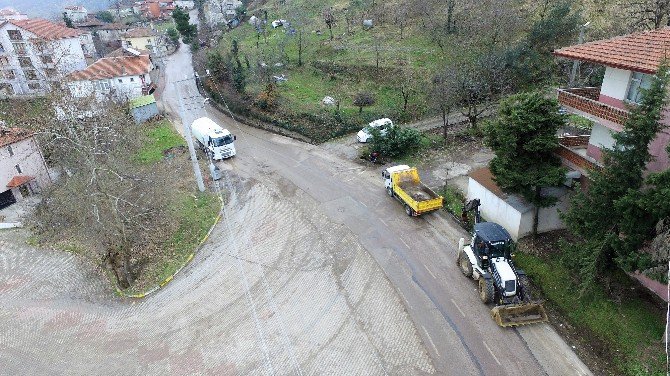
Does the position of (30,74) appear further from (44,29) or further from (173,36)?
(173,36)

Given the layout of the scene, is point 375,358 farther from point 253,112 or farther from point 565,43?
point 565,43

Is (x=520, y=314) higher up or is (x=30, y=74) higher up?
(x=30, y=74)

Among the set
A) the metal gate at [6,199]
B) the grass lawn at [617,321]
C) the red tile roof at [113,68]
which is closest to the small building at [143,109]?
the red tile roof at [113,68]

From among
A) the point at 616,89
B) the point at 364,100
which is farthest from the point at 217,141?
the point at 616,89

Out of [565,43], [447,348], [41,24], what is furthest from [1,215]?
[565,43]

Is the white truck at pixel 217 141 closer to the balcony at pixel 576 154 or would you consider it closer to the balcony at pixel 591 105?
the balcony at pixel 576 154
